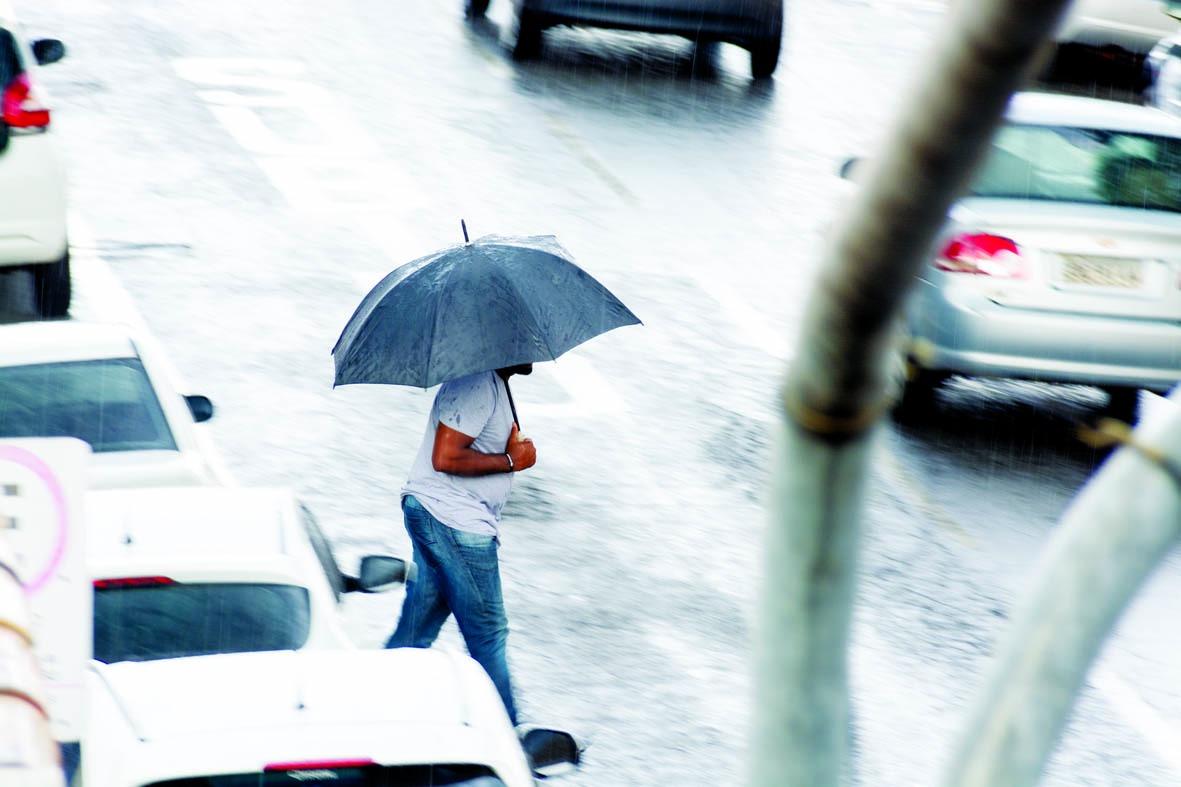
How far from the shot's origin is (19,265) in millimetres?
10195

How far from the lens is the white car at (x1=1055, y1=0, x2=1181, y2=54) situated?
2052 cm

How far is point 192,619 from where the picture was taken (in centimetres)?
547

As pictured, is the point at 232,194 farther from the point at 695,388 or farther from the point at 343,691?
the point at 343,691

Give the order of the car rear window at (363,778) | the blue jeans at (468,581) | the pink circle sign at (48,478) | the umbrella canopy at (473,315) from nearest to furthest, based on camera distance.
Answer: the pink circle sign at (48,478) → the car rear window at (363,778) → the umbrella canopy at (473,315) → the blue jeans at (468,581)

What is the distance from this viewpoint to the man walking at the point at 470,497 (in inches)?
251

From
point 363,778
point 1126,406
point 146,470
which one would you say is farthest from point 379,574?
point 1126,406

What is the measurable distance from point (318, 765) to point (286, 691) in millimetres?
385

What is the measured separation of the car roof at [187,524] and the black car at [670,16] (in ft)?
38.2

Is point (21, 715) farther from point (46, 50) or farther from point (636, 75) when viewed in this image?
point (636, 75)

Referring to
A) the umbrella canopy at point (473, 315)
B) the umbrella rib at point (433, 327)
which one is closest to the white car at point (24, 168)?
the umbrella canopy at point (473, 315)

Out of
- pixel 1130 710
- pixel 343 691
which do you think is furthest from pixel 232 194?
pixel 343 691

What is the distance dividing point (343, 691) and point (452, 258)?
2.57 metres

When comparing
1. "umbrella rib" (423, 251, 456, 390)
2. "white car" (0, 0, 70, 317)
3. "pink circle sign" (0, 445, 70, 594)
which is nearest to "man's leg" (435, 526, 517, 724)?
"umbrella rib" (423, 251, 456, 390)

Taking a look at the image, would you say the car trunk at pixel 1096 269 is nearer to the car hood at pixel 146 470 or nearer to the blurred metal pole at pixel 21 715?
the car hood at pixel 146 470
